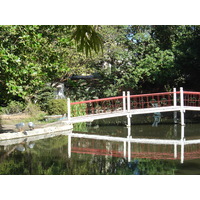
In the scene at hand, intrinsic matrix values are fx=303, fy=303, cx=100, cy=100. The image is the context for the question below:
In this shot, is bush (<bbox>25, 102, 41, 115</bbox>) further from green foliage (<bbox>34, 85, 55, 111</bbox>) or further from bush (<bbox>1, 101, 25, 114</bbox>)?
green foliage (<bbox>34, 85, 55, 111</bbox>)

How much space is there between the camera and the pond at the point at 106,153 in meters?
4.89

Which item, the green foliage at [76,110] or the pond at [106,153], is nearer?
the pond at [106,153]

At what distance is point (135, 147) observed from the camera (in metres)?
6.70

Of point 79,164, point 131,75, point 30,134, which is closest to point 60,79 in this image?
point 131,75

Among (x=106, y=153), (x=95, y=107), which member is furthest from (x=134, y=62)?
(x=106, y=153)

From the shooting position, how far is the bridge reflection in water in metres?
5.96

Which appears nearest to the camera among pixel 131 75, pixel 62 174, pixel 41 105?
pixel 62 174

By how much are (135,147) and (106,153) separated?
83cm

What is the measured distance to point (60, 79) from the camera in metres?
13.5

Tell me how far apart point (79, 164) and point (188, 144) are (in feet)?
9.69

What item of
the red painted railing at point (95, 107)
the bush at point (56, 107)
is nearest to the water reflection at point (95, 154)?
the bush at point (56, 107)

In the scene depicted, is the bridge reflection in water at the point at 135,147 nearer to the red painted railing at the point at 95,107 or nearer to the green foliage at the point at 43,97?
the red painted railing at the point at 95,107

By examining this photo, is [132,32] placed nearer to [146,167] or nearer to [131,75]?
[131,75]

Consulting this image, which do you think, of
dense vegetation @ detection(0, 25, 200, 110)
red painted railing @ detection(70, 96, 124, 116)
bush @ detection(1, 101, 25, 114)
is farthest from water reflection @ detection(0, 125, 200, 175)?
dense vegetation @ detection(0, 25, 200, 110)
